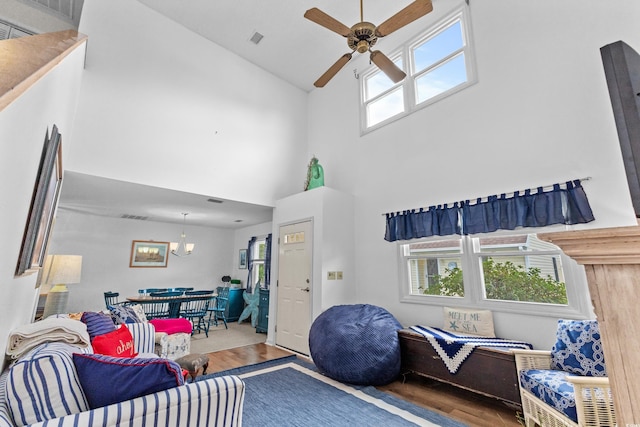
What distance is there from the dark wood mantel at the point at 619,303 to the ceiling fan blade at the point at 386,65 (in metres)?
2.85

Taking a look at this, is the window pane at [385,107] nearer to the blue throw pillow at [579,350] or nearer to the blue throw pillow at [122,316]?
the blue throw pillow at [579,350]

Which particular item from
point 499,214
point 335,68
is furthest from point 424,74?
point 499,214

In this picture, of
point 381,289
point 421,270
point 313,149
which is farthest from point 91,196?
point 421,270

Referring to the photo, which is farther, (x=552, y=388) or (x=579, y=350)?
(x=579, y=350)

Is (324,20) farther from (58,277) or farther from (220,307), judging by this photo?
(220,307)

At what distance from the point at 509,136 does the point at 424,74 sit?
165 cm

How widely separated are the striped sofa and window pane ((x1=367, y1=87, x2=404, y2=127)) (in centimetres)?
432

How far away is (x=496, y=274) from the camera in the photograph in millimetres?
3184

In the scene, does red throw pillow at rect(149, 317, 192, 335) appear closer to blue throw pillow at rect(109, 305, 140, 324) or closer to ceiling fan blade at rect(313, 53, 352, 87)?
blue throw pillow at rect(109, 305, 140, 324)

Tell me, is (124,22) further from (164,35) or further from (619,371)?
(619,371)

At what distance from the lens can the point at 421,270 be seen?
3807mm

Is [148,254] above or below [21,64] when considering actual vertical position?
below

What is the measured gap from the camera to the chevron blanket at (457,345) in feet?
8.89

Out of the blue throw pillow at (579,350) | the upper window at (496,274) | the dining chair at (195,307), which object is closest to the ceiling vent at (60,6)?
the dining chair at (195,307)
